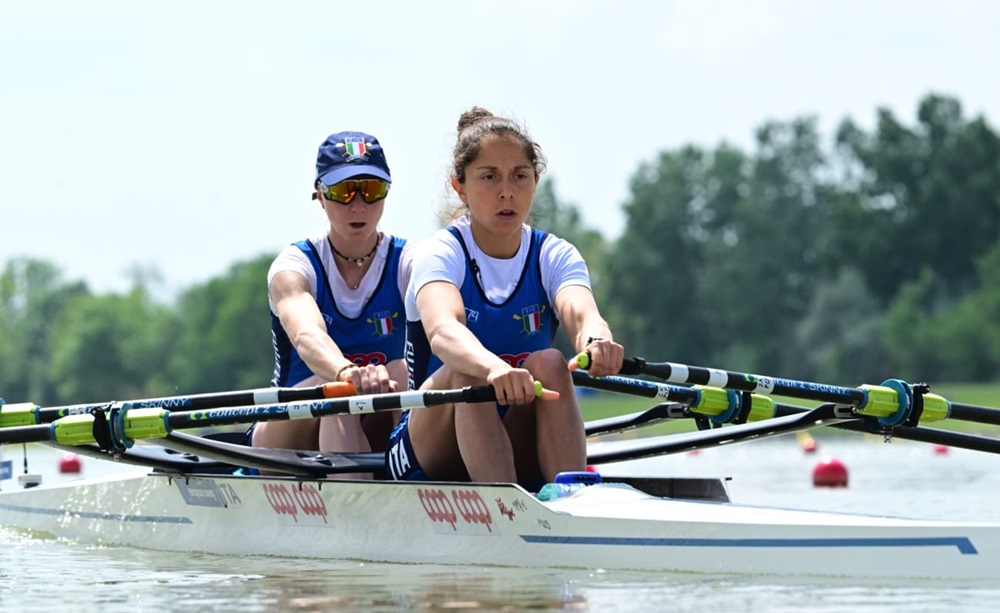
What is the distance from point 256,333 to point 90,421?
281ft

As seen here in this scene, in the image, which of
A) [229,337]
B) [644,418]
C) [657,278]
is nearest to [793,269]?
[657,278]

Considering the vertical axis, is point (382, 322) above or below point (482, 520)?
above

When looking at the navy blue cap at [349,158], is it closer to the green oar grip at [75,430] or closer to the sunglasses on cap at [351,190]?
the sunglasses on cap at [351,190]

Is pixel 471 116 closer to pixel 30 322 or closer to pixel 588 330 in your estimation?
pixel 588 330

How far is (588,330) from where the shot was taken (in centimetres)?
677

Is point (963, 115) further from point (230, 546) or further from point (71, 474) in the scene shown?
point (230, 546)

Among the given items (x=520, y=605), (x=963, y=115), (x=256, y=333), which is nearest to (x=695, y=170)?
(x=963, y=115)

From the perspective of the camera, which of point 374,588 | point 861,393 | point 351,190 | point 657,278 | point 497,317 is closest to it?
point 374,588

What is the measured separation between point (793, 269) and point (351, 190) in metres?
75.7

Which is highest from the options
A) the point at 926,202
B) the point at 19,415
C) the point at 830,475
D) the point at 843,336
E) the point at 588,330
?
the point at 926,202

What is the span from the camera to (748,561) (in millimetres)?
6039

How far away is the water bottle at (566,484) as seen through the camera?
6.69m

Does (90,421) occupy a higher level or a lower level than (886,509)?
higher

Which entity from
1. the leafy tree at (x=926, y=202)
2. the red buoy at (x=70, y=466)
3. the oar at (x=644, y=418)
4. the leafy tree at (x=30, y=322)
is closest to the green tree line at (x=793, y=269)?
the leafy tree at (x=926, y=202)
